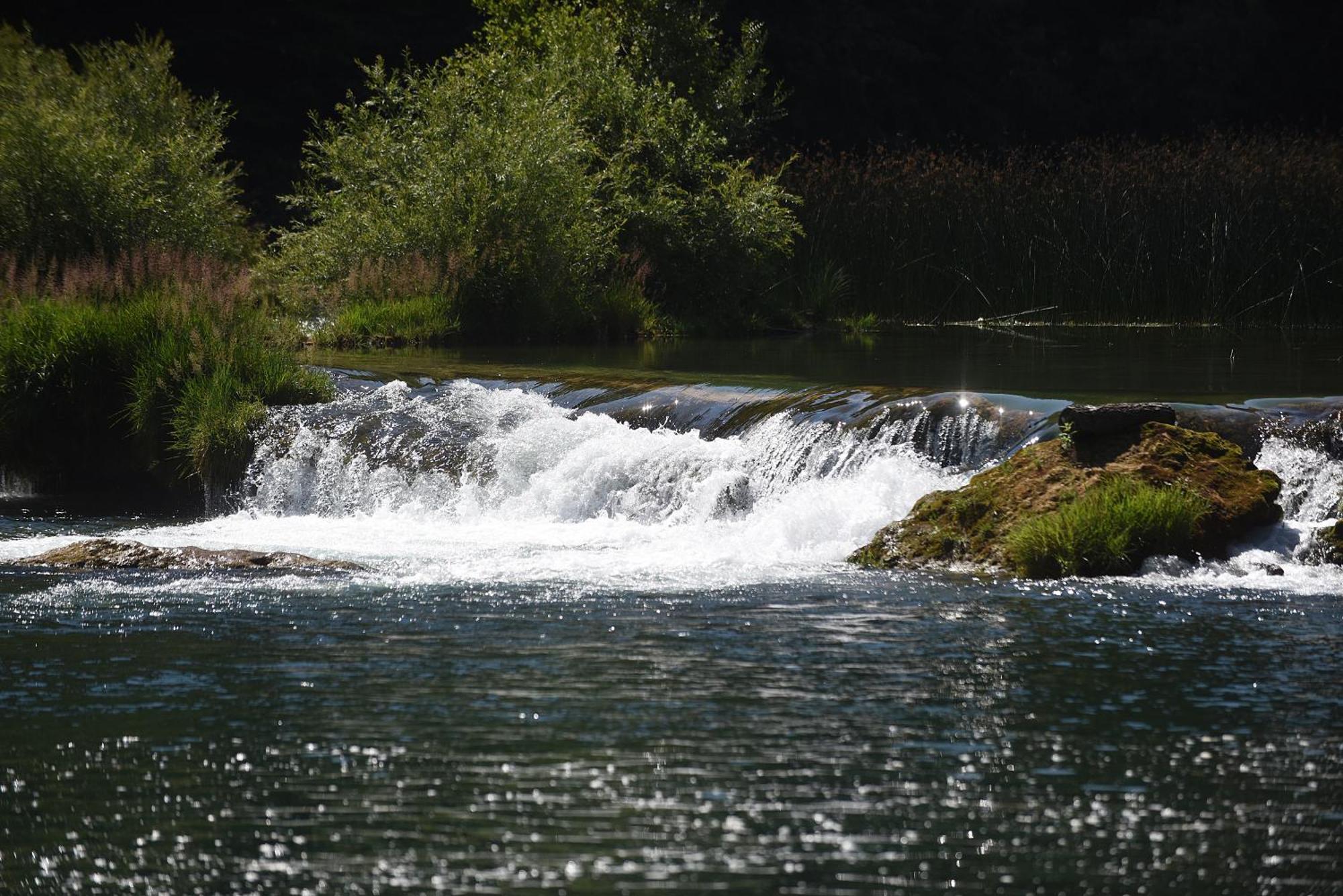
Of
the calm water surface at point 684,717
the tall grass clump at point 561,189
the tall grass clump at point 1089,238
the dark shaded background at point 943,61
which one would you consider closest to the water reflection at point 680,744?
the calm water surface at point 684,717

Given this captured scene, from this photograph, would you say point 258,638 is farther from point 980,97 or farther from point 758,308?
point 980,97

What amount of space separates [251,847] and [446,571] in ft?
15.7

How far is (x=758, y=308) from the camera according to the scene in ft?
82.6

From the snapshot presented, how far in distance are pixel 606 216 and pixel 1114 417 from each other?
14196 millimetres

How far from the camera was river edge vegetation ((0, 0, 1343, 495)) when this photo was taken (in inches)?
790

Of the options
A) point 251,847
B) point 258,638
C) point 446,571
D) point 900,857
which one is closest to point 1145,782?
point 900,857

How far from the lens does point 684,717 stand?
20.6 feet

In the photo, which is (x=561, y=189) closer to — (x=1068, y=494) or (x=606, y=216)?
(x=606, y=216)

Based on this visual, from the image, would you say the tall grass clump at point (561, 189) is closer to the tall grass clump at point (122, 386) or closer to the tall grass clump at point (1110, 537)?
the tall grass clump at point (122, 386)

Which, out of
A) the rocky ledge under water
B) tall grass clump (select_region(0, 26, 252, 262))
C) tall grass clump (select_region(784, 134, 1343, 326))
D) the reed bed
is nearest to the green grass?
tall grass clump (select_region(0, 26, 252, 262))

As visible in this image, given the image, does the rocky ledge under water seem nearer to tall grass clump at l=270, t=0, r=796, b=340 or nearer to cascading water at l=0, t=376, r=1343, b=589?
cascading water at l=0, t=376, r=1343, b=589

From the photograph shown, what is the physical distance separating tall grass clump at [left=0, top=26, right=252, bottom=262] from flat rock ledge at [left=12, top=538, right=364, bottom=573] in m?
8.11

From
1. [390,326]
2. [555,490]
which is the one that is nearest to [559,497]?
[555,490]

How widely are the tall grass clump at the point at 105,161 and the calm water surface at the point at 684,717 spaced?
31.0 feet
